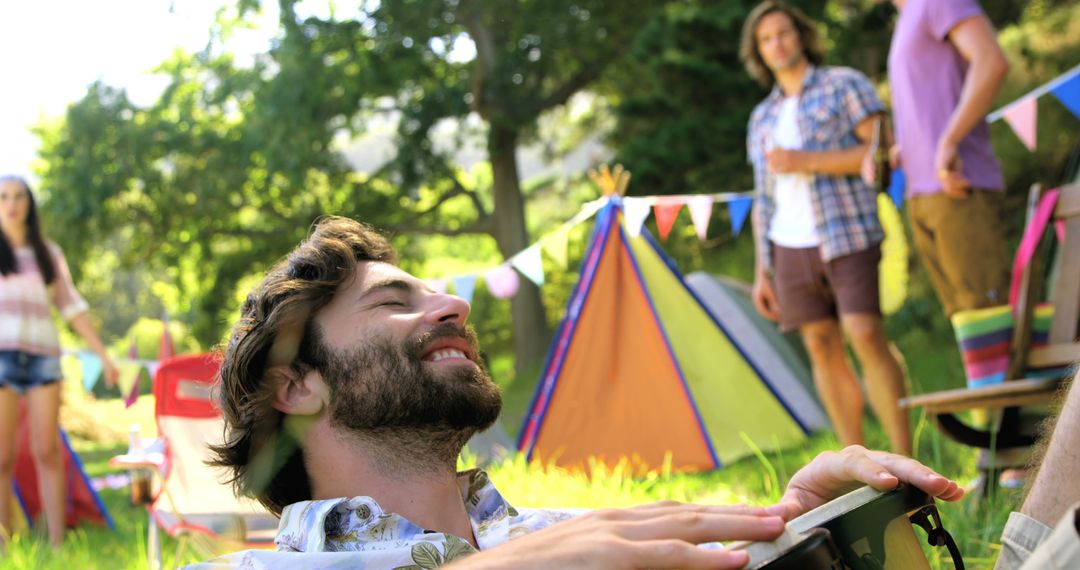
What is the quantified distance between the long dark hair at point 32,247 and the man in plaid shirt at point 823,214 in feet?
9.92

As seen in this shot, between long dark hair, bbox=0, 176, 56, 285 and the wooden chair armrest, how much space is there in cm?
368

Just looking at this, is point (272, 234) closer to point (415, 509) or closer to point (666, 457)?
point (666, 457)

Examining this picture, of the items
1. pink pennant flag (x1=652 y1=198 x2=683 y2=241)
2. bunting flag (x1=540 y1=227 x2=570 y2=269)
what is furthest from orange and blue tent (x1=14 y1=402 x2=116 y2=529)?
pink pennant flag (x1=652 y1=198 x2=683 y2=241)

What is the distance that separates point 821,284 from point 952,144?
0.68m

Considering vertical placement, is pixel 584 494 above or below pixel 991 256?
below

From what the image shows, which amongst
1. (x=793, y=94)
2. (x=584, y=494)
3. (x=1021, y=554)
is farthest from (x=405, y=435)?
(x=793, y=94)

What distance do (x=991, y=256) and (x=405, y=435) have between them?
2.20 meters

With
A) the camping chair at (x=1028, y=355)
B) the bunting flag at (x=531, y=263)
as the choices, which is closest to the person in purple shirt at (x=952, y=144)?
the camping chair at (x=1028, y=355)

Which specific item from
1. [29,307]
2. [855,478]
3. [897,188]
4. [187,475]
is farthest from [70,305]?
[855,478]

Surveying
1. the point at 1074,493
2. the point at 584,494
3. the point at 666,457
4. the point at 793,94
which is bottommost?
the point at 666,457

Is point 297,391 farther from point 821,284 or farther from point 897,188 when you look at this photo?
point 897,188

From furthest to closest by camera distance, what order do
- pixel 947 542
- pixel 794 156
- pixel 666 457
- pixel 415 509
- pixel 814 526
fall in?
pixel 666 457 < pixel 794 156 < pixel 415 509 < pixel 947 542 < pixel 814 526

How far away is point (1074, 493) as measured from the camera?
→ 3.38ft

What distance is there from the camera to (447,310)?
177 centimetres
